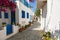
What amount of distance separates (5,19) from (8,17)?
1.21 metres

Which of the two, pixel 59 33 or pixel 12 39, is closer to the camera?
pixel 59 33

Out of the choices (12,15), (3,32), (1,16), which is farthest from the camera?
(12,15)

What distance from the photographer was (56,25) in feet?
18.9

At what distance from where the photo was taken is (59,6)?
224 inches

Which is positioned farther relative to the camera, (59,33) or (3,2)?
(59,33)

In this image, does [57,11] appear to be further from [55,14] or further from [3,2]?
[3,2]

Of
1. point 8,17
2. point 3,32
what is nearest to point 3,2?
point 3,32

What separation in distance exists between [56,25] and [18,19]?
41.6ft

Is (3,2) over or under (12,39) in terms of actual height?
over

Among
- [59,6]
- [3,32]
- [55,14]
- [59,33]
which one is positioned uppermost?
[59,6]

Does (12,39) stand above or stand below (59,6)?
below

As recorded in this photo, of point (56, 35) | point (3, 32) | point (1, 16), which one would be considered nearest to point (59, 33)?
point (56, 35)

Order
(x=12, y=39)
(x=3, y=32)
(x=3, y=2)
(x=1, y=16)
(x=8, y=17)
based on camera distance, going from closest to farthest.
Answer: (x=3, y=2)
(x=3, y=32)
(x=12, y=39)
(x=1, y=16)
(x=8, y=17)

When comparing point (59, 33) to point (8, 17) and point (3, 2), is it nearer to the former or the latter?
point (3, 2)
